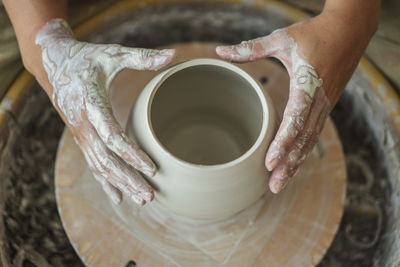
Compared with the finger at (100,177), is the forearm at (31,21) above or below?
above

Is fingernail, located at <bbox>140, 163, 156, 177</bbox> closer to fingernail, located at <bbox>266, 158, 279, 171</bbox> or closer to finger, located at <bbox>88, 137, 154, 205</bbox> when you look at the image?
finger, located at <bbox>88, 137, 154, 205</bbox>

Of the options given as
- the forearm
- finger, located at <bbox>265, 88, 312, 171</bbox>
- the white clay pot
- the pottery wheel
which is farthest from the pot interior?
the forearm

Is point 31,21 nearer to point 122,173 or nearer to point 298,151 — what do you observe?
point 122,173

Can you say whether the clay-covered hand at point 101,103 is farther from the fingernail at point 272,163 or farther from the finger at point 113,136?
the fingernail at point 272,163

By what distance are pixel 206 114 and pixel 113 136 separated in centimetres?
44

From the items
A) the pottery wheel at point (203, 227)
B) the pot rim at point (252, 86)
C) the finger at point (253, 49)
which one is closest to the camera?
the pot rim at point (252, 86)

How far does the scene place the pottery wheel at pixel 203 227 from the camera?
1.09 metres

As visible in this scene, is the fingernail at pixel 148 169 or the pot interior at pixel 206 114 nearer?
the fingernail at pixel 148 169

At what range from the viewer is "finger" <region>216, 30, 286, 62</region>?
96 cm

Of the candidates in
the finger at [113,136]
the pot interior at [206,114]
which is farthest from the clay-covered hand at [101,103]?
the pot interior at [206,114]

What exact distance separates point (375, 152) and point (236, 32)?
2.34 ft

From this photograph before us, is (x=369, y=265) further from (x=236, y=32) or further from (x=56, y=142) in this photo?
(x=56, y=142)

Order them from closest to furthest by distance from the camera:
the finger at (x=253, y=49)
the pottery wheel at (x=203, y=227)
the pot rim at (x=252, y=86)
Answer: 1. the pot rim at (x=252, y=86)
2. the finger at (x=253, y=49)
3. the pottery wheel at (x=203, y=227)

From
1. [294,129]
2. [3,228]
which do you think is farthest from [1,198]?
[294,129]
